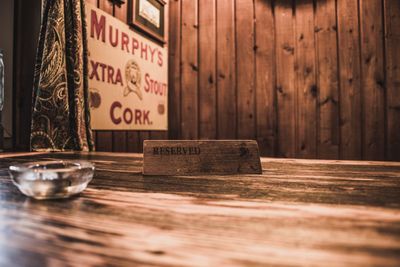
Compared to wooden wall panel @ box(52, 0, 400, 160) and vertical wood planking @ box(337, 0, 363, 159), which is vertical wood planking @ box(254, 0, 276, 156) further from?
vertical wood planking @ box(337, 0, 363, 159)

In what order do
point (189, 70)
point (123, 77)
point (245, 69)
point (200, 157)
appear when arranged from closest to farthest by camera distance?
point (200, 157), point (123, 77), point (245, 69), point (189, 70)

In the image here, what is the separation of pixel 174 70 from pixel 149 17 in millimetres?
504

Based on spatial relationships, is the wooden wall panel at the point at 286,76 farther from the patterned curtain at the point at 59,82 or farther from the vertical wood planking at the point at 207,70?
the patterned curtain at the point at 59,82

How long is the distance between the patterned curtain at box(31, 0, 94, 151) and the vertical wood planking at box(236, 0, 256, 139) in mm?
1311

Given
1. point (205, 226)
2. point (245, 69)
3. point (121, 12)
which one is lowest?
point (205, 226)

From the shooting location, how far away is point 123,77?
2.09 m

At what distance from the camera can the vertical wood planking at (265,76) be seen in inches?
94.3

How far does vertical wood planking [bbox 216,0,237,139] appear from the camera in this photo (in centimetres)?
249

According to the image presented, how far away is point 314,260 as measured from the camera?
0.22m

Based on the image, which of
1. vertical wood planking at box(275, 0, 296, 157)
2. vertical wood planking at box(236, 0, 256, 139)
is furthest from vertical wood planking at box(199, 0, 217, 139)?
vertical wood planking at box(275, 0, 296, 157)

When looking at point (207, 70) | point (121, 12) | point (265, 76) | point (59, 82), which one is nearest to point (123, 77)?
point (121, 12)

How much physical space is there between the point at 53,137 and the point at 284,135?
168 cm

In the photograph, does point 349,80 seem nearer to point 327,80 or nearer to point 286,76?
point 327,80

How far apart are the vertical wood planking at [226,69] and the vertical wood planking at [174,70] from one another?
37cm
